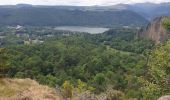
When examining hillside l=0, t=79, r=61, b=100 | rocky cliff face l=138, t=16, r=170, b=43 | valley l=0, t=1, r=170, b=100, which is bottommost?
rocky cliff face l=138, t=16, r=170, b=43

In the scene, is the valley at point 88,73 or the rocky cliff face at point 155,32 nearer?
A: the valley at point 88,73

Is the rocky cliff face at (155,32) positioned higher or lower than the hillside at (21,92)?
lower

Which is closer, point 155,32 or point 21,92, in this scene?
point 21,92

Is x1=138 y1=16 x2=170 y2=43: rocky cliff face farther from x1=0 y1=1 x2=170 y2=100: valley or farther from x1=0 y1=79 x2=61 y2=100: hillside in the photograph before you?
x1=0 y1=79 x2=61 y2=100: hillside

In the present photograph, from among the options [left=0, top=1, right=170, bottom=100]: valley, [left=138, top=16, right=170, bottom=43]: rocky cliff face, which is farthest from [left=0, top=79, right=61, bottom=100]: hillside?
[left=138, top=16, right=170, bottom=43]: rocky cliff face

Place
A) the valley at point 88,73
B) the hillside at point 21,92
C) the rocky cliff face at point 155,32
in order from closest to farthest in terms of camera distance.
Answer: the hillside at point 21,92 → the valley at point 88,73 → the rocky cliff face at point 155,32

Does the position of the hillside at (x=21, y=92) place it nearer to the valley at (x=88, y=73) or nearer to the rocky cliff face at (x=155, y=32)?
the valley at (x=88, y=73)

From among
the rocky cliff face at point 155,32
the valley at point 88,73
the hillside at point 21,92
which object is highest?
the hillside at point 21,92

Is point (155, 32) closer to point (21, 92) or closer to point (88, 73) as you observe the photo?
point (88, 73)

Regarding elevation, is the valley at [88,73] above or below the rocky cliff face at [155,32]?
above

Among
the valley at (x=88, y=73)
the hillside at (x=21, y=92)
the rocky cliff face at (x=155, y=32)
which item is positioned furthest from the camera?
the rocky cliff face at (x=155, y=32)

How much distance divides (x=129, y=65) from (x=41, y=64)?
16921 millimetres

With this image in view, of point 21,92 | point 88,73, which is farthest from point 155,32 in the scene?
point 21,92

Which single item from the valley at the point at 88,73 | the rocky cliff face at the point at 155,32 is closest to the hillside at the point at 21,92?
the valley at the point at 88,73
